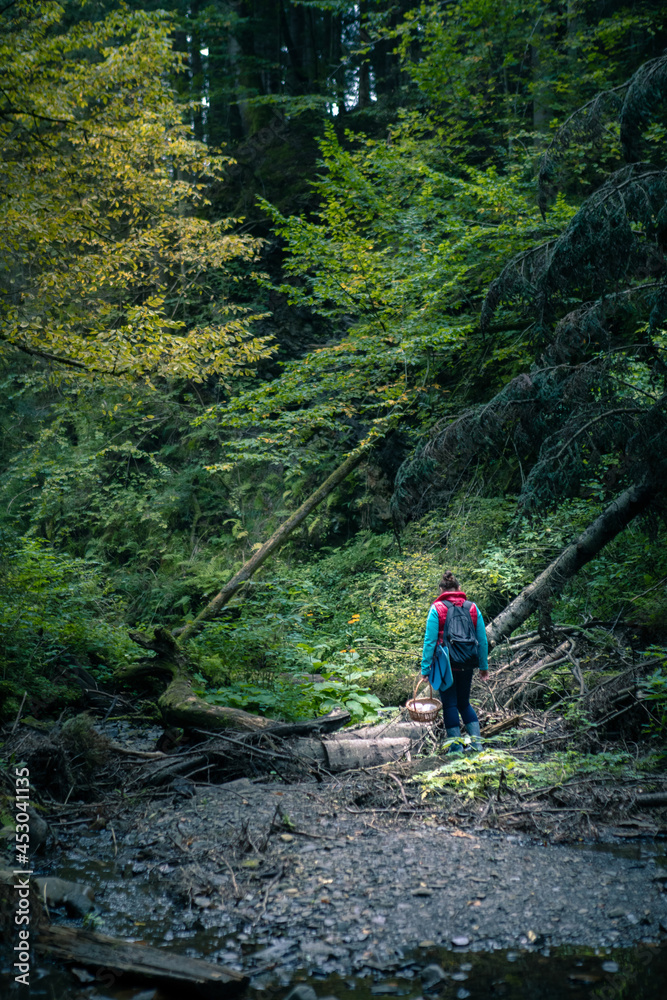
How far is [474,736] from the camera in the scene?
19.5ft

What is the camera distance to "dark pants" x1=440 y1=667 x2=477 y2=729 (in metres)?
6.15

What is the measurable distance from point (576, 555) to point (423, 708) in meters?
2.47

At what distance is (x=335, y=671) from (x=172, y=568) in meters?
7.76

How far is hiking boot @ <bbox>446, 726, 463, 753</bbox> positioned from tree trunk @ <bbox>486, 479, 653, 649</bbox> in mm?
1930

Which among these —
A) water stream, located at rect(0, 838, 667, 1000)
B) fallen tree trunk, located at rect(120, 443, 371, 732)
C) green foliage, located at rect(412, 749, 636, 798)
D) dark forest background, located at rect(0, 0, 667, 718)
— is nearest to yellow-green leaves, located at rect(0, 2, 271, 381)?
dark forest background, located at rect(0, 0, 667, 718)

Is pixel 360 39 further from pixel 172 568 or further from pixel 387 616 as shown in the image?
pixel 387 616

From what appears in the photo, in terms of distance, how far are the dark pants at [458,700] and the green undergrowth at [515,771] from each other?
0.58 metres

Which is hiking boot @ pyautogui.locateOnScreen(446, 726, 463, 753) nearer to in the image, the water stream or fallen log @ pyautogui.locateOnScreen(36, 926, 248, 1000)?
the water stream

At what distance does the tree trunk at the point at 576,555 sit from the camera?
6.55 metres

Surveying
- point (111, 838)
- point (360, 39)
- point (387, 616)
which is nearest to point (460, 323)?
point (387, 616)

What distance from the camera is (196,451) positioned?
1680 centimetres

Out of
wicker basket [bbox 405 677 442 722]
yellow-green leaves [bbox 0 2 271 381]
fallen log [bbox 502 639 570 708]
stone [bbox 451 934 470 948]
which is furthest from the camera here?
yellow-green leaves [bbox 0 2 271 381]

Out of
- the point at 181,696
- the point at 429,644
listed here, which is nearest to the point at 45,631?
the point at 181,696

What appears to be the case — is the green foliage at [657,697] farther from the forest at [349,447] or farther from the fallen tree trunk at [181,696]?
the fallen tree trunk at [181,696]
